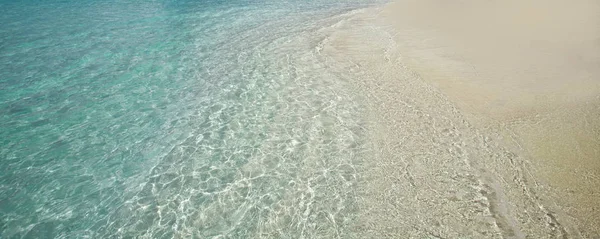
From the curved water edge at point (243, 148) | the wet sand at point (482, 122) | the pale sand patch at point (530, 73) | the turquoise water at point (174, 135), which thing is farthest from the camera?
the pale sand patch at point (530, 73)

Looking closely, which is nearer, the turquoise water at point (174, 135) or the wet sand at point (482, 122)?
the wet sand at point (482, 122)

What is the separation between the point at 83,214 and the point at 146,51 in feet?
66.2

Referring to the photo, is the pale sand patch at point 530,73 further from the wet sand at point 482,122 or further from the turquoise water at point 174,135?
the turquoise water at point 174,135

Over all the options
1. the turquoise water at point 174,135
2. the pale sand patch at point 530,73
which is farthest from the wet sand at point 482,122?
the turquoise water at point 174,135

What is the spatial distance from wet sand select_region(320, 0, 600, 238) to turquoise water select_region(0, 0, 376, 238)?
7.48ft

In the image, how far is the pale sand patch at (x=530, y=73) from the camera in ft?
54.1

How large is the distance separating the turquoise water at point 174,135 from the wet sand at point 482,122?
2.28 metres

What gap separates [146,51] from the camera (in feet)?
105

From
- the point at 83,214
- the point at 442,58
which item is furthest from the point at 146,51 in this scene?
the point at 442,58

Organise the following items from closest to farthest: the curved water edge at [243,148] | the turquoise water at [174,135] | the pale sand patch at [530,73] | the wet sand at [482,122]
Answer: the wet sand at [482,122], the curved water edge at [243,148], the turquoise water at [174,135], the pale sand patch at [530,73]

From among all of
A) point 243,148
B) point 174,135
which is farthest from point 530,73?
point 174,135

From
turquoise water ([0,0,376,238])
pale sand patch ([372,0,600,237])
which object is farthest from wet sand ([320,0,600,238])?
turquoise water ([0,0,376,238])

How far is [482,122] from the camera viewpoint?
20594 mm

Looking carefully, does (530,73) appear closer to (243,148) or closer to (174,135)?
(243,148)
